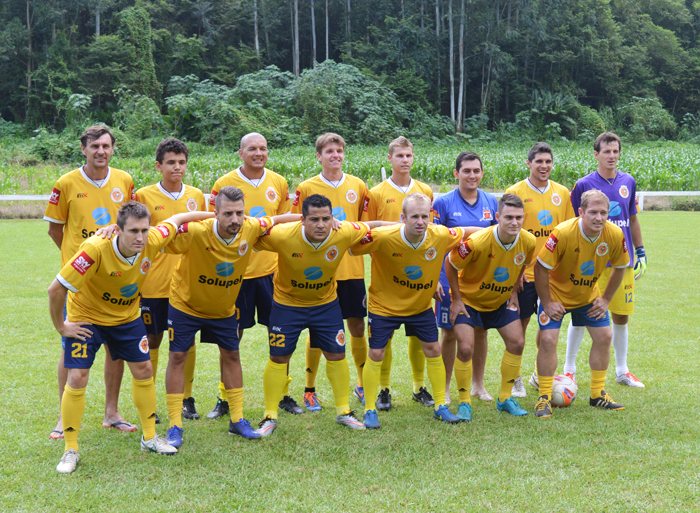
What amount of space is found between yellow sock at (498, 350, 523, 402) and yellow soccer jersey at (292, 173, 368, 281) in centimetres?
152

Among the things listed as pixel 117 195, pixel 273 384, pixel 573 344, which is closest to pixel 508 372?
pixel 573 344

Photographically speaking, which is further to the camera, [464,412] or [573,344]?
[573,344]

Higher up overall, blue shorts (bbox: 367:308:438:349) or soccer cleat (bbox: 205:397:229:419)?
blue shorts (bbox: 367:308:438:349)

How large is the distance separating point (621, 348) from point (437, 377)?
7.17ft

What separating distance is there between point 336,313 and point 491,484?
1.84 metres

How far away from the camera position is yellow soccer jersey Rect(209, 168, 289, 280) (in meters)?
5.39

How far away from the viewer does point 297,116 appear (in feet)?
117

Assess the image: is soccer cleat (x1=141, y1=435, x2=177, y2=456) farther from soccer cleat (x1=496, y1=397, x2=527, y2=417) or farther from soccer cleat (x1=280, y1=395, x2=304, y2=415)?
soccer cleat (x1=496, y1=397, x2=527, y2=417)

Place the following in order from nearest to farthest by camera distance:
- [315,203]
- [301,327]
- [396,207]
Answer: [315,203] → [301,327] → [396,207]

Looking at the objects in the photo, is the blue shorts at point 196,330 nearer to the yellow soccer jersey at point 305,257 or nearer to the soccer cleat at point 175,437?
the yellow soccer jersey at point 305,257

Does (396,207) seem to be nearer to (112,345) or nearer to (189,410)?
(189,410)

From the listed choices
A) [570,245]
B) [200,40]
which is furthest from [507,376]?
[200,40]

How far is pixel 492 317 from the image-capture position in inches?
209

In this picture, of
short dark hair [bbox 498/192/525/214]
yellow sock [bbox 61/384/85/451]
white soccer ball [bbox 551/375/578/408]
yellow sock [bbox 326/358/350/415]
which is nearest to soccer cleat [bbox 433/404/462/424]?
yellow sock [bbox 326/358/350/415]
